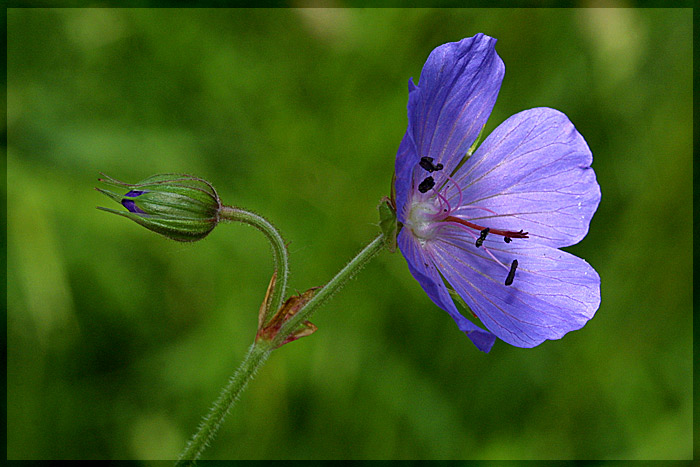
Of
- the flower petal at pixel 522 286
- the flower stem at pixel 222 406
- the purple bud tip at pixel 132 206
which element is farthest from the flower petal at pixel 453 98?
the purple bud tip at pixel 132 206

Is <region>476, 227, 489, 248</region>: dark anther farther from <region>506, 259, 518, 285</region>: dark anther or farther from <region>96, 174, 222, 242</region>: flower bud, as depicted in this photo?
<region>96, 174, 222, 242</region>: flower bud

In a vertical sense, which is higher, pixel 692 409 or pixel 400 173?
pixel 400 173

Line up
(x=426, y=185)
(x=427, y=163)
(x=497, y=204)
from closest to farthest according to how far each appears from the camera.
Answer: (x=427, y=163), (x=426, y=185), (x=497, y=204)

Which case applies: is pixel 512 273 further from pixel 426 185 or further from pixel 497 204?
pixel 426 185

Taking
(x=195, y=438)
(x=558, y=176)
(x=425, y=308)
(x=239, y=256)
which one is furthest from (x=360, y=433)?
(x=558, y=176)

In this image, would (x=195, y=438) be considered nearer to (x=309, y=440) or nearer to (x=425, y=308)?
(x=309, y=440)

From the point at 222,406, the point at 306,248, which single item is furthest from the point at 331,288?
the point at 306,248
